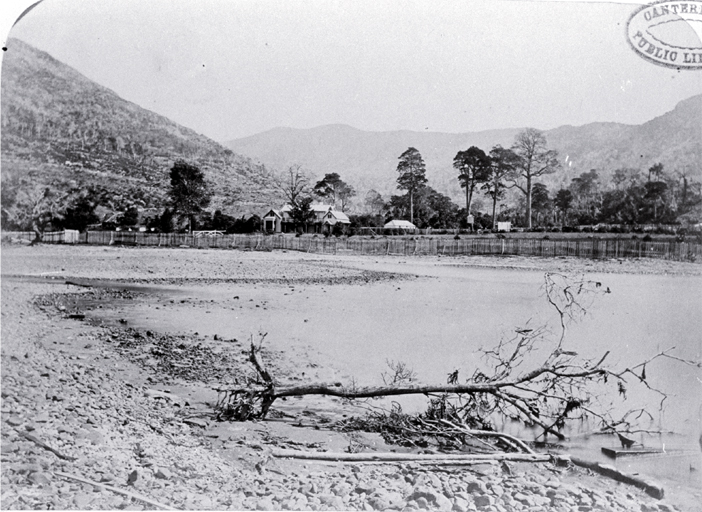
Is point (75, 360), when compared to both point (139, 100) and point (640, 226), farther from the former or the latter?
point (640, 226)

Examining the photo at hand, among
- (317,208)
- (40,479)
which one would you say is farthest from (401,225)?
(40,479)

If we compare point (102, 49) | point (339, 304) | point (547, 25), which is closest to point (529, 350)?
point (339, 304)

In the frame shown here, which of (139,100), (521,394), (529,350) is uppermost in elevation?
(139,100)

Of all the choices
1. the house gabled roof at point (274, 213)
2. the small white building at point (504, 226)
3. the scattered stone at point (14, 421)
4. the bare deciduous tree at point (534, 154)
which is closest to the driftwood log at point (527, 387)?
the small white building at point (504, 226)

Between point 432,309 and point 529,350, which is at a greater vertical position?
point 432,309

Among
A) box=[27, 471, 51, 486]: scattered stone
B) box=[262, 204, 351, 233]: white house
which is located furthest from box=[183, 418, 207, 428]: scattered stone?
box=[262, 204, 351, 233]: white house


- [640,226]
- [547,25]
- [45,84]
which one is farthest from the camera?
[640,226]

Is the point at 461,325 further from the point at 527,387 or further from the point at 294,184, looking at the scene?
the point at 294,184
